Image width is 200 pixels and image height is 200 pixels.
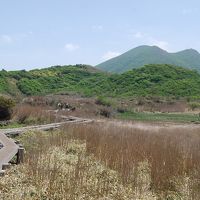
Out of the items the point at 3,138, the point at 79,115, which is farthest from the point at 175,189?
the point at 79,115

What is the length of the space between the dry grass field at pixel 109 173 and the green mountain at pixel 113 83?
130ft

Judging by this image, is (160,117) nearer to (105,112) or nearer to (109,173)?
(105,112)

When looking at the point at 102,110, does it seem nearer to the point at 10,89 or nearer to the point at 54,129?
the point at 54,129

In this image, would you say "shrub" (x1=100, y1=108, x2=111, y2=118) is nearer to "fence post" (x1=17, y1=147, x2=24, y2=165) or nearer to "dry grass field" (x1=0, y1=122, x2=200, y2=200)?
"dry grass field" (x1=0, y1=122, x2=200, y2=200)

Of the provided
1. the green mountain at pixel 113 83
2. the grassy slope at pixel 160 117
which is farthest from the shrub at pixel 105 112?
the green mountain at pixel 113 83

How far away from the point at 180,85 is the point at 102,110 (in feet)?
97.5

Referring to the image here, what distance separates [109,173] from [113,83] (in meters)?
54.9

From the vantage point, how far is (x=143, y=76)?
209 feet

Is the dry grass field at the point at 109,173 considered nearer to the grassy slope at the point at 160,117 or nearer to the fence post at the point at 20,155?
the fence post at the point at 20,155

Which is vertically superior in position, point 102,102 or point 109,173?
point 102,102

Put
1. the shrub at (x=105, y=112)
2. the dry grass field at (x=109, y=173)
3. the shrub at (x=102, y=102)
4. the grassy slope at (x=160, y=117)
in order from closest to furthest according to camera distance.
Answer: the dry grass field at (x=109, y=173) < the grassy slope at (x=160, y=117) < the shrub at (x=105, y=112) < the shrub at (x=102, y=102)

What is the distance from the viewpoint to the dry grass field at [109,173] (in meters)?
7.90

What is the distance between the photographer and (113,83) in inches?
2522

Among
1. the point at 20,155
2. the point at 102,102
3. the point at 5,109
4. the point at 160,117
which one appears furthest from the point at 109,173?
the point at 102,102
